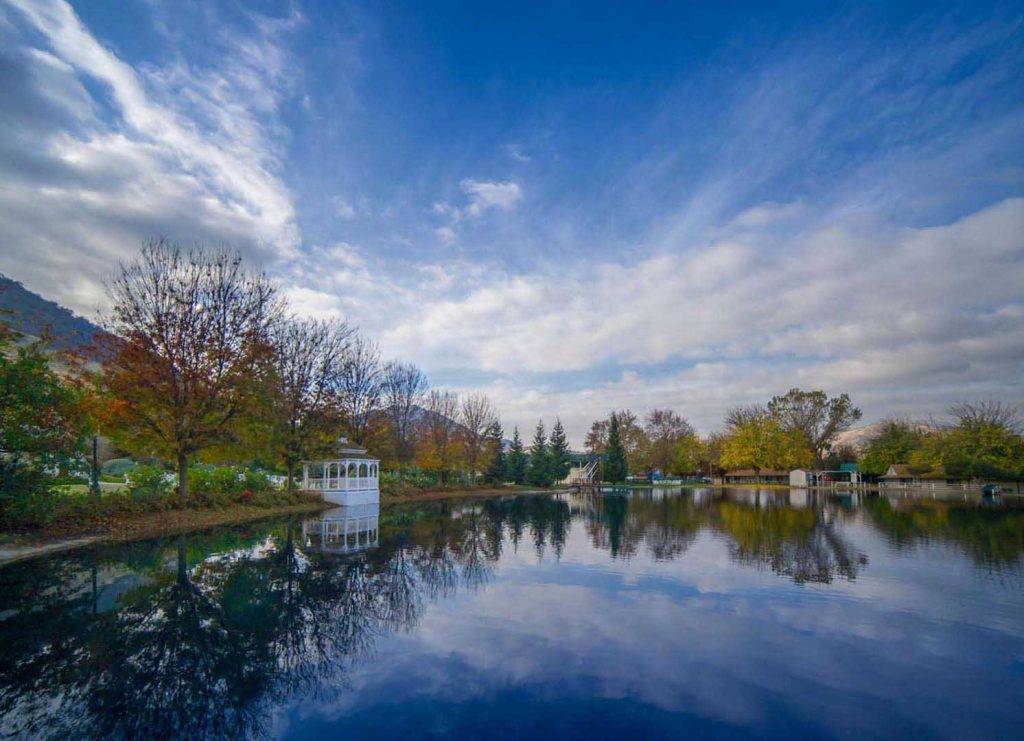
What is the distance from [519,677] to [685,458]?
3186 inches

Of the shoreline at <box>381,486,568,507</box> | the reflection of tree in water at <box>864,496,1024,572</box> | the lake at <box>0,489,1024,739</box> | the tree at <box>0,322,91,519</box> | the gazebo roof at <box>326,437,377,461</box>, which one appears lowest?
the shoreline at <box>381,486,568,507</box>

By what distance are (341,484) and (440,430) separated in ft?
63.3

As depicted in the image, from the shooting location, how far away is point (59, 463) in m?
15.2

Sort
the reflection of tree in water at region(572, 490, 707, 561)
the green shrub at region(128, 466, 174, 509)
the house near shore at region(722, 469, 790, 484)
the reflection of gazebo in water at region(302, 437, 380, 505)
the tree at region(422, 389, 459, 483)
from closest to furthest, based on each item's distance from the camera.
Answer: the reflection of tree in water at region(572, 490, 707, 561)
the green shrub at region(128, 466, 174, 509)
the reflection of gazebo in water at region(302, 437, 380, 505)
the tree at region(422, 389, 459, 483)
the house near shore at region(722, 469, 790, 484)

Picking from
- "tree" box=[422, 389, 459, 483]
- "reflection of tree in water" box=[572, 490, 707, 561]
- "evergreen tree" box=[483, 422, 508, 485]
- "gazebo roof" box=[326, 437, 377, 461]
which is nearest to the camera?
"reflection of tree in water" box=[572, 490, 707, 561]

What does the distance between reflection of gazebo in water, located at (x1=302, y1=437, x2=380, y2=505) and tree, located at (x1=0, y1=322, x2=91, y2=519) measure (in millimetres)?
17404

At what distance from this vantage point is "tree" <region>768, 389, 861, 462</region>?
74375mm

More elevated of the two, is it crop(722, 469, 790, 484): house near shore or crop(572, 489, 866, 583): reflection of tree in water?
crop(572, 489, 866, 583): reflection of tree in water

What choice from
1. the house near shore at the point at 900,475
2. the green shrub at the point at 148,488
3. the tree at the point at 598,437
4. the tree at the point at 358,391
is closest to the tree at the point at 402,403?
the tree at the point at 358,391

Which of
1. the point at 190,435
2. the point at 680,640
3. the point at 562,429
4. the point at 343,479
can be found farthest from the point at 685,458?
the point at 680,640

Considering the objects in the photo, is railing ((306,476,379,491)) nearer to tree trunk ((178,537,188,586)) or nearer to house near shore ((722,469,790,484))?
tree trunk ((178,537,188,586))

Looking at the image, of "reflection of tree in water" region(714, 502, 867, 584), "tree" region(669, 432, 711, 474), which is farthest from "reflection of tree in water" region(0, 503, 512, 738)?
"tree" region(669, 432, 711, 474)

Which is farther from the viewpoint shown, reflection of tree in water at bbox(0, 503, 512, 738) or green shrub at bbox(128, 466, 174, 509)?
green shrub at bbox(128, 466, 174, 509)

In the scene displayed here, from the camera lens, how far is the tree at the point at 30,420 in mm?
14000
